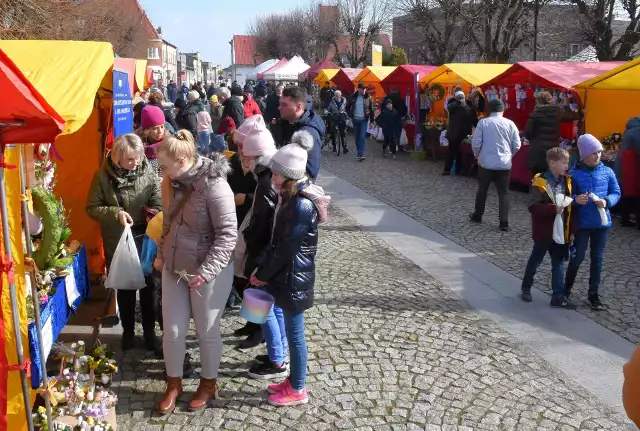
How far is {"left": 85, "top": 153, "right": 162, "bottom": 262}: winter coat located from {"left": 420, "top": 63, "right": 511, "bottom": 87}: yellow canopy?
1105 centimetres

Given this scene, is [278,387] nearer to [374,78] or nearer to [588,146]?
[588,146]

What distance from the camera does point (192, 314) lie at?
386 centimetres

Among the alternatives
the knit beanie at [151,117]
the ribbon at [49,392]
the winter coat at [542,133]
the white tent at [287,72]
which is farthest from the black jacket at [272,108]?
the white tent at [287,72]

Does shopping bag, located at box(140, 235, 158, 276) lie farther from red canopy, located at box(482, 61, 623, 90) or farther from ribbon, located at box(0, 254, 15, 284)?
red canopy, located at box(482, 61, 623, 90)

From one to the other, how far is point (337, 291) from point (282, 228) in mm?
2635

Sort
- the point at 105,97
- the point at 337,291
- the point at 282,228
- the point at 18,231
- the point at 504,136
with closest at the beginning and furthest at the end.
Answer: the point at 18,231
the point at 282,228
the point at 105,97
the point at 337,291
the point at 504,136

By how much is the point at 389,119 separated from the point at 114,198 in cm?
1209

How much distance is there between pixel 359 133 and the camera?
15828 mm

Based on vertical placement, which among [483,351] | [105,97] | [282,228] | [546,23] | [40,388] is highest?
[546,23]

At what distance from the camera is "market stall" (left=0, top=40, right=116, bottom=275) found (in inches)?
149

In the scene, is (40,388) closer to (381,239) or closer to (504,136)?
(381,239)

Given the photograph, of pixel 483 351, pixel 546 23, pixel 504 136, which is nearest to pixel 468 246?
pixel 504 136

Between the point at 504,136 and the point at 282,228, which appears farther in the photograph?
the point at 504,136

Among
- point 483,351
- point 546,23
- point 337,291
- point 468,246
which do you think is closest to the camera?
point 483,351
